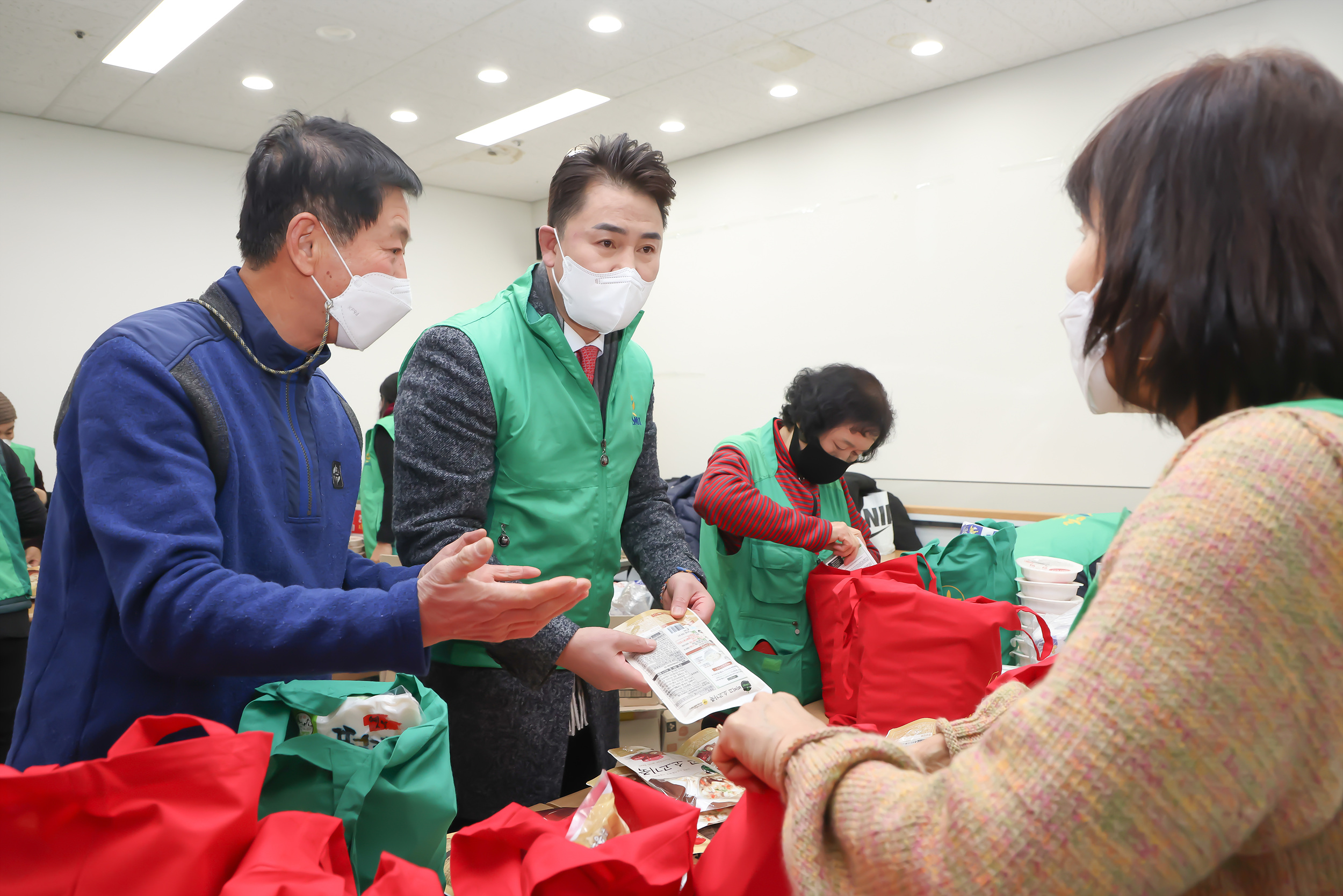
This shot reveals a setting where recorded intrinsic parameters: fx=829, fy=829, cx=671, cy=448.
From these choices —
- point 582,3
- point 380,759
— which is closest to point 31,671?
point 380,759

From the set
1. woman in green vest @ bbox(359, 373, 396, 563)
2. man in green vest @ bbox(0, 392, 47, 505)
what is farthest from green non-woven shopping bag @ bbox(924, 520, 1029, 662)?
man in green vest @ bbox(0, 392, 47, 505)

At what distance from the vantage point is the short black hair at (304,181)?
1.26 metres

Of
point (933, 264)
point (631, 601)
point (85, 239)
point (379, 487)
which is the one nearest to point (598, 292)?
point (631, 601)

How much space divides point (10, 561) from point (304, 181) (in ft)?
8.46

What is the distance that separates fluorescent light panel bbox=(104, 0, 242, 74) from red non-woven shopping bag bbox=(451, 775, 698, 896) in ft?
14.7

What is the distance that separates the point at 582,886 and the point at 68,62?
5.72 m

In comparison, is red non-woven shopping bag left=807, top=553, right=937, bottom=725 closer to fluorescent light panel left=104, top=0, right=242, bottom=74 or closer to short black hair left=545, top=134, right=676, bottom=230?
short black hair left=545, top=134, right=676, bottom=230

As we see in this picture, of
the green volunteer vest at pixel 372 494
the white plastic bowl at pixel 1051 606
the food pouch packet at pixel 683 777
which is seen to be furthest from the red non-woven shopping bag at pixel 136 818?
the green volunteer vest at pixel 372 494

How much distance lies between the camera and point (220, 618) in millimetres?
938

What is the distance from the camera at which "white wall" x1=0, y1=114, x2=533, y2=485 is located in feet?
18.1

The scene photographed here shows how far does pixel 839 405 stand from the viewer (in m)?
2.55

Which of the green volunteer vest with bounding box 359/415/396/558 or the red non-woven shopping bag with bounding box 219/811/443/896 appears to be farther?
the green volunteer vest with bounding box 359/415/396/558

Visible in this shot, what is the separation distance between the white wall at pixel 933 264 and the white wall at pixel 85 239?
3.24 m

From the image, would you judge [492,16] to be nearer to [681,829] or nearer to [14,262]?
[14,262]
